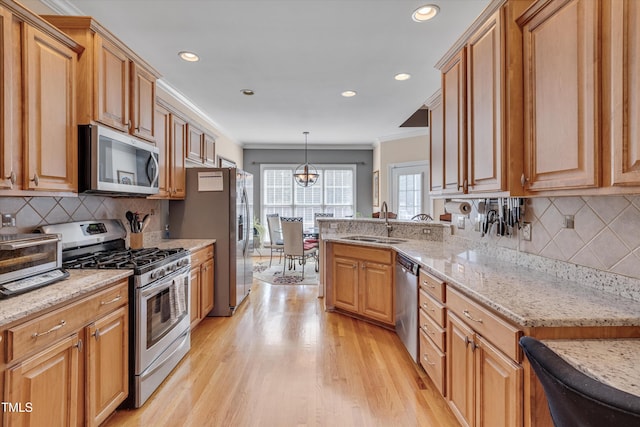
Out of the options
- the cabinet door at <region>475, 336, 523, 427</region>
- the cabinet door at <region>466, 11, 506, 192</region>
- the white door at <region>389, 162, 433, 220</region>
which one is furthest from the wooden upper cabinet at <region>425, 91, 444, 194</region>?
the white door at <region>389, 162, 433, 220</region>

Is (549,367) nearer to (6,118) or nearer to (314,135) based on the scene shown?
(6,118)

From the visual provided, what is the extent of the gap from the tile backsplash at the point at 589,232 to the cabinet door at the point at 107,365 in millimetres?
2584

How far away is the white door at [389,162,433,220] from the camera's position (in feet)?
20.0

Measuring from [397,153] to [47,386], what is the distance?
618 cm

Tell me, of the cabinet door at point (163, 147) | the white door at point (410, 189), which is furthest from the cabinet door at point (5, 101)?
the white door at point (410, 189)

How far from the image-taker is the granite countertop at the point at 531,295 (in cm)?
113

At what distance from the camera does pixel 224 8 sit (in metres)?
2.23

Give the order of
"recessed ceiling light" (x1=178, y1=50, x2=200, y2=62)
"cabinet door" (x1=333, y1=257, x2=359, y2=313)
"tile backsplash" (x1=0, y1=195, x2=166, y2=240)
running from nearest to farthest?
1. "tile backsplash" (x1=0, y1=195, x2=166, y2=240)
2. "recessed ceiling light" (x1=178, y1=50, x2=200, y2=62)
3. "cabinet door" (x1=333, y1=257, x2=359, y2=313)

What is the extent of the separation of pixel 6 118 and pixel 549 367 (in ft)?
7.55

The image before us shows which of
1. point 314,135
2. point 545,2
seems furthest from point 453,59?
point 314,135

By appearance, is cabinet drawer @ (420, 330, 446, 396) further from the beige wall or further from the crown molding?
the beige wall

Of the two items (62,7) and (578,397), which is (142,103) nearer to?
(62,7)

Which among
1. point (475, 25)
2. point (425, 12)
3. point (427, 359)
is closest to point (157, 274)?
point (427, 359)

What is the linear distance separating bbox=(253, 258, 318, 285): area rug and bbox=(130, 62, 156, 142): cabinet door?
3.11 metres
